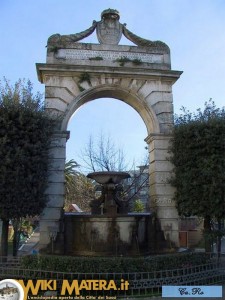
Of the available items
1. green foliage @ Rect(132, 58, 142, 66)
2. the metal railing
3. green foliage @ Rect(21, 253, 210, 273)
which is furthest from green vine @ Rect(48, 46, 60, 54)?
the metal railing

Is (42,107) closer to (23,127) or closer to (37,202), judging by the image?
(23,127)

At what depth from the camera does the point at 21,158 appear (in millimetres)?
11023

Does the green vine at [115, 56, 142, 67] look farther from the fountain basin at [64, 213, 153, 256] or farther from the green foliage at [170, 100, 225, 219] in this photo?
the fountain basin at [64, 213, 153, 256]

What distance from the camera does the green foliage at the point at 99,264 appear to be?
9188mm

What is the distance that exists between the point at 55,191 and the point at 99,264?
3.89 meters

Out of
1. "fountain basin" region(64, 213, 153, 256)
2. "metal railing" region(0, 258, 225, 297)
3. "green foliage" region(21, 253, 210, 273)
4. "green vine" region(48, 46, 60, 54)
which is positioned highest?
"green vine" region(48, 46, 60, 54)

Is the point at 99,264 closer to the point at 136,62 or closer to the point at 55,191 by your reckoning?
the point at 55,191

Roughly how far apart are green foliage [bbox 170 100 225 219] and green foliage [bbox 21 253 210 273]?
252 centimetres

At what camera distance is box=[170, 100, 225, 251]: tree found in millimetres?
11617

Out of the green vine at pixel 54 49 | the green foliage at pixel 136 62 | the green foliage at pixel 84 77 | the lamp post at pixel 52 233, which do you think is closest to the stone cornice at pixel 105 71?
the green foliage at pixel 84 77

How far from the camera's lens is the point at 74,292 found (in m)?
8.74

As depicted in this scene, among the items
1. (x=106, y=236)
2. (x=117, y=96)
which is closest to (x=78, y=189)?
(x=117, y=96)

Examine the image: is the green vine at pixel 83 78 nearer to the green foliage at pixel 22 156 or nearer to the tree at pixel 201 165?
the green foliage at pixel 22 156

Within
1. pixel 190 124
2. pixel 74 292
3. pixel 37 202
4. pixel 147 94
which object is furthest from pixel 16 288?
pixel 147 94
